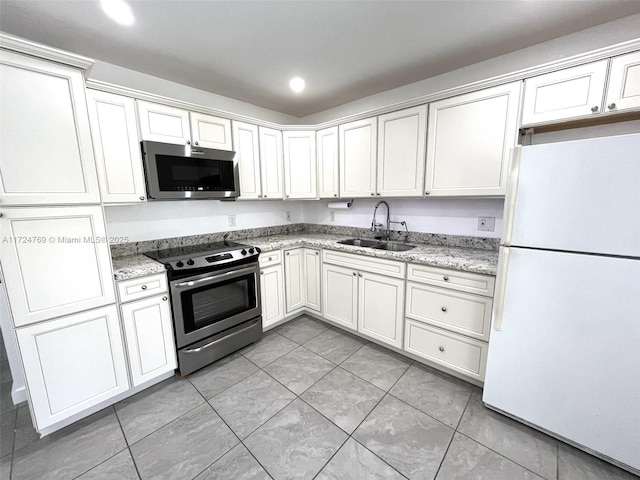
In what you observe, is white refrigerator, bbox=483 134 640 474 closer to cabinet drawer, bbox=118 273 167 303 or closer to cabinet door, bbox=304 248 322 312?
cabinet door, bbox=304 248 322 312

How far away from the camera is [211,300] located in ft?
7.06

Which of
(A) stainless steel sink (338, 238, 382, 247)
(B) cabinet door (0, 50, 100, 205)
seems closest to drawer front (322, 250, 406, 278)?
(A) stainless steel sink (338, 238, 382, 247)

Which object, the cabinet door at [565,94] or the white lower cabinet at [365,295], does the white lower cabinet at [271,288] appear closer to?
the white lower cabinet at [365,295]

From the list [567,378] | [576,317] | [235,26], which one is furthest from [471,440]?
[235,26]

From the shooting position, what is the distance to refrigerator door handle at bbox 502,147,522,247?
4.54 feet

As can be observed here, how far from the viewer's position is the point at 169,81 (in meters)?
→ 2.38

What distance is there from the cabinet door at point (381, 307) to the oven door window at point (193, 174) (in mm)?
1593

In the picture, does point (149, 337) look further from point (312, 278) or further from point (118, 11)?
point (118, 11)

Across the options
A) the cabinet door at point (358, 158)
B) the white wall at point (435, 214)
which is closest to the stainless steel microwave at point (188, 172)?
the cabinet door at point (358, 158)

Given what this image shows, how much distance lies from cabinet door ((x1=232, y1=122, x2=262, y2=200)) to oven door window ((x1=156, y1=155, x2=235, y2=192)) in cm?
17

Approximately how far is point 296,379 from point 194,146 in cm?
214

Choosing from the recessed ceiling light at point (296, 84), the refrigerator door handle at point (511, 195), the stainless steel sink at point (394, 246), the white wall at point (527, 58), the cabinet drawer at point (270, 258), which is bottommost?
the cabinet drawer at point (270, 258)

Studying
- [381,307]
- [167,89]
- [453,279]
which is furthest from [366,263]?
[167,89]

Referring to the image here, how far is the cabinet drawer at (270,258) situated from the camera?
2.51 m
